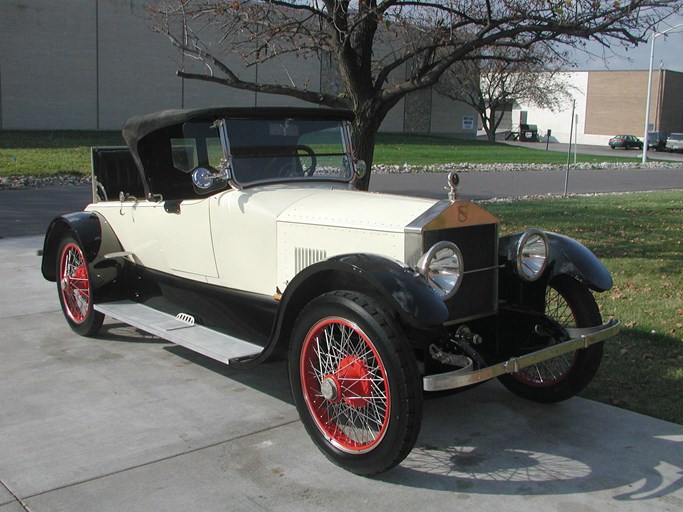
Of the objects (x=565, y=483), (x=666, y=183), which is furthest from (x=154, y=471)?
(x=666, y=183)

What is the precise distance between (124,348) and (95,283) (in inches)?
21.2

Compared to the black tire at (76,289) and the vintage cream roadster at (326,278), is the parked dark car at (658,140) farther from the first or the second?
the black tire at (76,289)

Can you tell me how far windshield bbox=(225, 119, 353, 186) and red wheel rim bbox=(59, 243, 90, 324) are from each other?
1752 mm

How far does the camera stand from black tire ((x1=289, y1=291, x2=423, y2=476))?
3.32 metres

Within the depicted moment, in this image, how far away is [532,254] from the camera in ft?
14.1

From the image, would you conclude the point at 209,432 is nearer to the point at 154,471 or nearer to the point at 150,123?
the point at 154,471

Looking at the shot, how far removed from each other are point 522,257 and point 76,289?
3.55 m

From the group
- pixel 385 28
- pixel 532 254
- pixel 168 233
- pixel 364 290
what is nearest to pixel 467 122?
pixel 385 28

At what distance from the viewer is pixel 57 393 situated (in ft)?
15.0

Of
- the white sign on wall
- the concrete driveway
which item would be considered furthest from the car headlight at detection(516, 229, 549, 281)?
the white sign on wall

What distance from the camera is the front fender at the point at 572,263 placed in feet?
14.2

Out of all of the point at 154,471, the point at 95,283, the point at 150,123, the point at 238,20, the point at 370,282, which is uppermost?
the point at 238,20

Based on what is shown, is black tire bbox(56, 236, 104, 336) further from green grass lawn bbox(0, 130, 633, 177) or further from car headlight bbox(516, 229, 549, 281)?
green grass lawn bbox(0, 130, 633, 177)

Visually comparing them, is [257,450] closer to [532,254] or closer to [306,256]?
[306,256]
